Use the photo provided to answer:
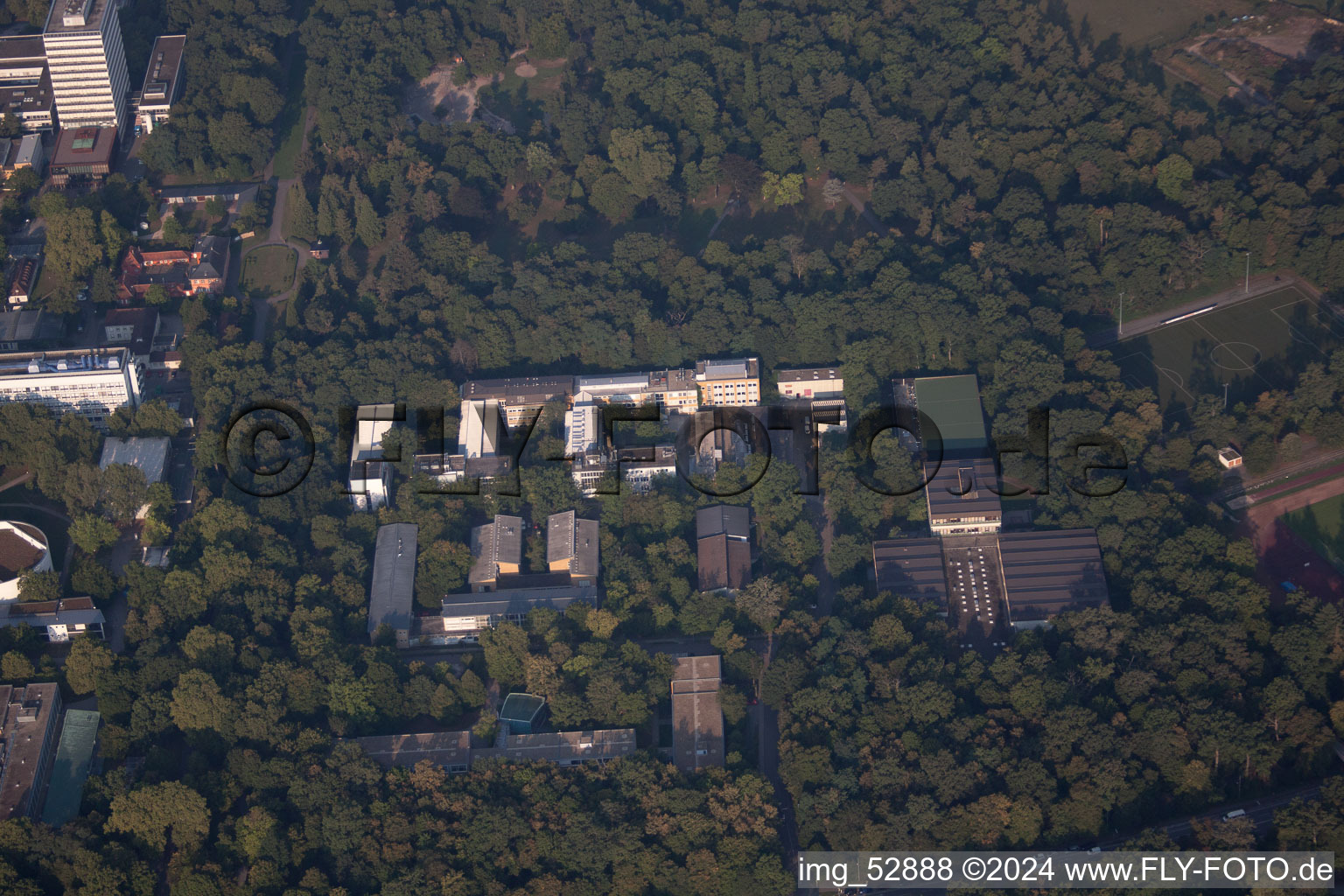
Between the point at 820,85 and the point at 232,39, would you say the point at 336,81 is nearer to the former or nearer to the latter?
the point at 232,39

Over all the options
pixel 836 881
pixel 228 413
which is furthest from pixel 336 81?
pixel 836 881

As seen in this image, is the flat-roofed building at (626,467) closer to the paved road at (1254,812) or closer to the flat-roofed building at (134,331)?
the flat-roofed building at (134,331)

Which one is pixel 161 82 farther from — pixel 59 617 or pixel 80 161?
pixel 59 617

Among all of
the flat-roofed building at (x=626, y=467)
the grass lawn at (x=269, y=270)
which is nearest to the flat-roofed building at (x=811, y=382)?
the flat-roofed building at (x=626, y=467)

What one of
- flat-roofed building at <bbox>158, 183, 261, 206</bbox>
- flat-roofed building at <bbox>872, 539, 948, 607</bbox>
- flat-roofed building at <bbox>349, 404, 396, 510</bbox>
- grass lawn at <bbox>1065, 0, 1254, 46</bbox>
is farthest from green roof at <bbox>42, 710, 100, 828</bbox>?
grass lawn at <bbox>1065, 0, 1254, 46</bbox>

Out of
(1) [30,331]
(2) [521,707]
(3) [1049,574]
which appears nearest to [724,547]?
(2) [521,707]
